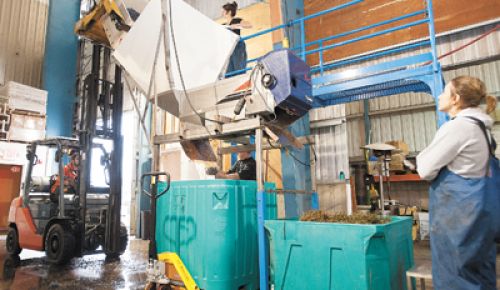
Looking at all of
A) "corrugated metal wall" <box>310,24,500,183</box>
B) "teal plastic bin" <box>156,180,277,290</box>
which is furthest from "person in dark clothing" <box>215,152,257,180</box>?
"corrugated metal wall" <box>310,24,500,183</box>

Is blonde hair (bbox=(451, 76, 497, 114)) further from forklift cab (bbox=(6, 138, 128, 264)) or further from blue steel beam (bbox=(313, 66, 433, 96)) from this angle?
forklift cab (bbox=(6, 138, 128, 264))

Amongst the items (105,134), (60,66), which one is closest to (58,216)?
(105,134)

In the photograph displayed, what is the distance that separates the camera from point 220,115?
3055mm

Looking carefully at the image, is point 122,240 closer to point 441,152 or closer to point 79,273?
point 79,273

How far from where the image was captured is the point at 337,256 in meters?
2.17

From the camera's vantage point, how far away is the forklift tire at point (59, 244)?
17.7 ft

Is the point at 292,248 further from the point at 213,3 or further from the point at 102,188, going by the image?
the point at 213,3

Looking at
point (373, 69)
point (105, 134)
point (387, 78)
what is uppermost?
point (373, 69)

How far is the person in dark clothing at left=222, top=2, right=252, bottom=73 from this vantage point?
4434mm

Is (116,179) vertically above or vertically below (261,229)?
above

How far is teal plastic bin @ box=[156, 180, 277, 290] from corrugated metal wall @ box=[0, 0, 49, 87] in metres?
13.8

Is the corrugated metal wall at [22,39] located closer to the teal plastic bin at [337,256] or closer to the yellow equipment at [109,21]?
the yellow equipment at [109,21]

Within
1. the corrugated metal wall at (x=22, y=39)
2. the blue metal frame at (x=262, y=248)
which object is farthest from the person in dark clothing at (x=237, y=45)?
the corrugated metal wall at (x=22, y=39)

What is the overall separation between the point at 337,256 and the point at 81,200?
17.2 feet
